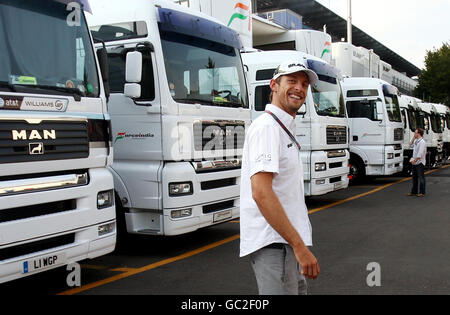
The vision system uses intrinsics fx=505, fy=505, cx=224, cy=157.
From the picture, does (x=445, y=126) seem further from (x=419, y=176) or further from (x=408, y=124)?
(x=419, y=176)

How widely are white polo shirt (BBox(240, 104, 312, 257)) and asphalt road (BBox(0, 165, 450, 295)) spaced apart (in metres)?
2.54

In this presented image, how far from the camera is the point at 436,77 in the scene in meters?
48.2

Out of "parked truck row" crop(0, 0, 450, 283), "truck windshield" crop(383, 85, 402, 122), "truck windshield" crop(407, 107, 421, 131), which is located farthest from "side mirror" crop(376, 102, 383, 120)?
"truck windshield" crop(407, 107, 421, 131)

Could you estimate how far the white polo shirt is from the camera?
8.50 feet

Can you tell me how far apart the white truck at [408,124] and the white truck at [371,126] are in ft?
9.80

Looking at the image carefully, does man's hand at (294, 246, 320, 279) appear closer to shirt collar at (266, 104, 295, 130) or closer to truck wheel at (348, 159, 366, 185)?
shirt collar at (266, 104, 295, 130)

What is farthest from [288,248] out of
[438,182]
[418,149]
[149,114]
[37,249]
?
[438,182]

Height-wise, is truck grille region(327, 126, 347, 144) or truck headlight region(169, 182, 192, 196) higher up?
truck grille region(327, 126, 347, 144)

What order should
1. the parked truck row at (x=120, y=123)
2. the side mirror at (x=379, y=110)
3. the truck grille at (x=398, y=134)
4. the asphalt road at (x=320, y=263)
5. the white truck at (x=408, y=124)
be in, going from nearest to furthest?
the parked truck row at (x=120, y=123)
the asphalt road at (x=320, y=263)
the side mirror at (x=379, y=110)
the truck grille at (x=398, y=134)
the white truck at (x=408, y=124)

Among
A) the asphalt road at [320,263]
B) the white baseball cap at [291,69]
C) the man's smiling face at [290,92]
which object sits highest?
the white baseball cap at [291,69]

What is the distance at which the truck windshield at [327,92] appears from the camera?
1084cm

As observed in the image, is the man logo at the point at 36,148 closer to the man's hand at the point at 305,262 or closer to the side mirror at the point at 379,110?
the man's hand at the point at 305,262

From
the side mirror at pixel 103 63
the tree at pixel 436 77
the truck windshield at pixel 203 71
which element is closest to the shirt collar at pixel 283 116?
the side mirror at pixel 103 63

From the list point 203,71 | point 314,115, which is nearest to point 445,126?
point 314,115
